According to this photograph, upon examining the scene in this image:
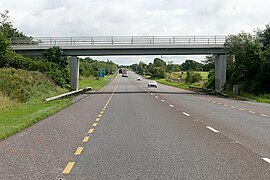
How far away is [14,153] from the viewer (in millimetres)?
9961

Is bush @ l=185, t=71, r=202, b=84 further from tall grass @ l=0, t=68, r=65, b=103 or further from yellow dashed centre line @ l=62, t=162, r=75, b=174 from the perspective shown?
yellow dashed centre line @ l=62, t=162, r=75, b=174

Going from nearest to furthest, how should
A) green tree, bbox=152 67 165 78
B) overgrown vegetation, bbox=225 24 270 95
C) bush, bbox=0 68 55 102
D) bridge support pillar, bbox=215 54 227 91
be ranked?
bush, bbox=0 68 55 102 < overgrown vegetation, bbox=225 24 270 95 < bridge support pillar, bbox=215 54 227 91 < green tree, bbox=152 67 165 78

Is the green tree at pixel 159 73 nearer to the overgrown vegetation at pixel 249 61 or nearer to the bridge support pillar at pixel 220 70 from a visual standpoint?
the bridge support pillar at pixel 220 70

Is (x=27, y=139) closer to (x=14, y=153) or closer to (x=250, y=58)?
(x=14, y=153)

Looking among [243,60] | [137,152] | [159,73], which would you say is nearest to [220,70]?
[243,60]

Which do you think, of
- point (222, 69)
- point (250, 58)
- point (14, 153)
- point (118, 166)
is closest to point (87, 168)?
point (118, 166)

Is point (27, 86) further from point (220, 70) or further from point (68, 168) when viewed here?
point (68, 168)

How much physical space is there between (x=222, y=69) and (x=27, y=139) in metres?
45.9

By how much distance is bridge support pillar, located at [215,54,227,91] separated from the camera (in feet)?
182

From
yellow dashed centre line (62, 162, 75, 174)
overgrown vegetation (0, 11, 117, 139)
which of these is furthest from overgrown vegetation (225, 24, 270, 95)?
yellow dashed centre line (62, 162, 75, 174)

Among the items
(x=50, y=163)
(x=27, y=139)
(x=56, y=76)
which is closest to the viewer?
(x=50, y=163)

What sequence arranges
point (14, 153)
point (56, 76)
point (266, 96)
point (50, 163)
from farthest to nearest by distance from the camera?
1. point (56, 76)
2. point (266, 96)
3. point (14, 153)
4. point (50, 163)

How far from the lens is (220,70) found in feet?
183

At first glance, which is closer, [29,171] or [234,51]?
[29,171]
